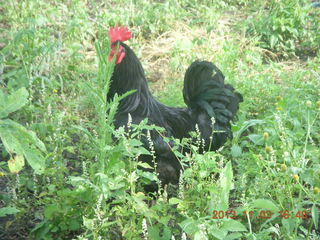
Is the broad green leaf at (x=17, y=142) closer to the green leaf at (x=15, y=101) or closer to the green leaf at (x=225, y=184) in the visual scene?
the green leaf at (x=15, y=101)

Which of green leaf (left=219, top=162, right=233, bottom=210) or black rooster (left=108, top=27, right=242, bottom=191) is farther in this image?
black rooster (left=108, top=27, right=242, bottom=191)

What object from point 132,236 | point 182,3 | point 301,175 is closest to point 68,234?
point 132,236

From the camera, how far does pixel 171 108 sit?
3754mm

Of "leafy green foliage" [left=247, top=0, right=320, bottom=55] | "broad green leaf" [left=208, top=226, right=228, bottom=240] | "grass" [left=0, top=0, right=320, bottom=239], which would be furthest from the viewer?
"leafy green foliage" [left=247, top=0, right=320, bottom=55]

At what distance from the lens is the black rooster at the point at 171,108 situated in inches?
134

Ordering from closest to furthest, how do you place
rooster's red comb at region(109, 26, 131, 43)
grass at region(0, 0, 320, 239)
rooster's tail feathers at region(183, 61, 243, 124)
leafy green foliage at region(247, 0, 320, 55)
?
grass at region(0, 0, 320, 239)
rooster's red comb at region(109, 26, 131, 43)
rooster's tail feathers at region(183, 61, 243, 124)
leafy green foliage at region(247, 0, 320, 55)

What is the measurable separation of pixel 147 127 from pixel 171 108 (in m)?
1.32

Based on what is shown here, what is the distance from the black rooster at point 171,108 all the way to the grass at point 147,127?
0.18 m

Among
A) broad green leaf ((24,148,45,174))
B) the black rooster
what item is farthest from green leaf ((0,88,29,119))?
the black rooster

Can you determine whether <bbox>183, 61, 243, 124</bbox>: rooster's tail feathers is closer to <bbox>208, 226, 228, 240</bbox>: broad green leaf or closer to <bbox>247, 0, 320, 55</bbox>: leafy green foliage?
<bbox>208, 226, 228, 240</bbox>: broad green leaf

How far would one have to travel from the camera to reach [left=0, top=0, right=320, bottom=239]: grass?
238cm

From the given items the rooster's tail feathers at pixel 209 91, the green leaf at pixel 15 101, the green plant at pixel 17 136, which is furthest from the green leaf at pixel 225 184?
the rooster's tail feathers at pixel 209 91

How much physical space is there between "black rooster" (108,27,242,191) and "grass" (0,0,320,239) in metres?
0.18
